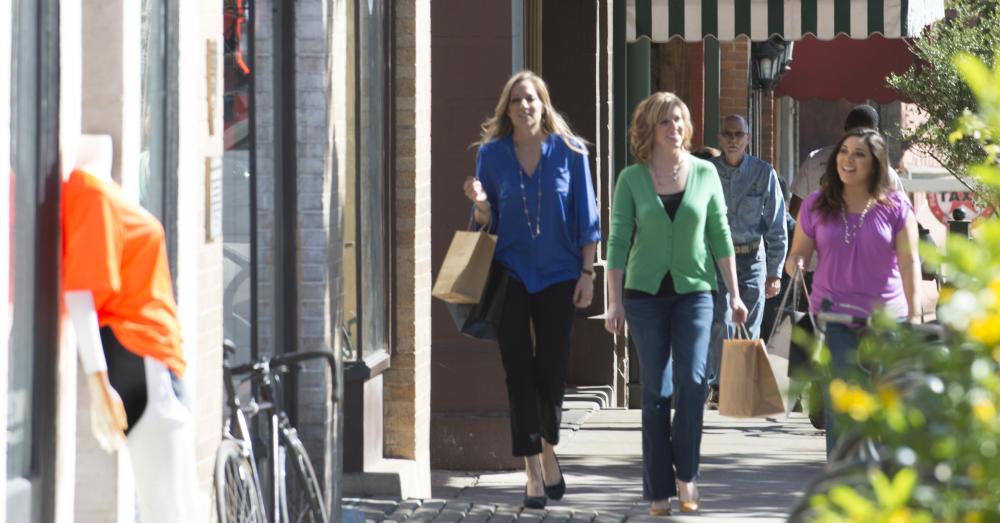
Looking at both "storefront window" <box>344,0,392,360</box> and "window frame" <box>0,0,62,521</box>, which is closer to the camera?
"window frame" <box>0,0,62,521</box>

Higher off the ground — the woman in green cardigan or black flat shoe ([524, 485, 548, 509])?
the woman in green cardigan

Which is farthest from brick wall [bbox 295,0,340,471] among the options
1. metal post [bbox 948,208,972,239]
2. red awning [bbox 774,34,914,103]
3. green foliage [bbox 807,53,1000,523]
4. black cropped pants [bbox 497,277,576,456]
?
red awning [bbox 774,34,914,103]

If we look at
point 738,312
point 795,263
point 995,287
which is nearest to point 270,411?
point 738,312

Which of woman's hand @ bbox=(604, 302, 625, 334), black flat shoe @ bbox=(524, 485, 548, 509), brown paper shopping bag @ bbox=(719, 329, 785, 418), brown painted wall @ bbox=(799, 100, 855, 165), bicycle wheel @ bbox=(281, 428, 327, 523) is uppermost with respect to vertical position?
brown painted wall @ bbox=(799, 100, 855, 165)

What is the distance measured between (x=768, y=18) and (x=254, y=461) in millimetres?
8112

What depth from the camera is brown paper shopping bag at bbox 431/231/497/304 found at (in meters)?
8.30

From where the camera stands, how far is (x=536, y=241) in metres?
8.42

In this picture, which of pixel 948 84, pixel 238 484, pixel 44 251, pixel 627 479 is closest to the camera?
pixel 44 251

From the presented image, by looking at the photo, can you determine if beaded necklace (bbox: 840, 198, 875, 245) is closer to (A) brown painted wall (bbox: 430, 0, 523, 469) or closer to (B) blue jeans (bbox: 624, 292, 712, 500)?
(B) blue jeans (bbox: 624, 292, 712, 500)

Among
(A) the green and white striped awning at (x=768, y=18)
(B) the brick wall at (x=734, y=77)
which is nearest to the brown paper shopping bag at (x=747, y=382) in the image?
(A) the green and white striped awning at (x=768, y=18)

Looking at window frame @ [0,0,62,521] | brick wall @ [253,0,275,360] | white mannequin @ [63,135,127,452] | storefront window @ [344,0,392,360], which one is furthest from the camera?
storefront window @ [344,0,392,360]

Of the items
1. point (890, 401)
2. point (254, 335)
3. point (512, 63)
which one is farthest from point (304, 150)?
point (890, 401)

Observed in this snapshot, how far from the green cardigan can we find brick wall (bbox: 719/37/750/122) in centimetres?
1340

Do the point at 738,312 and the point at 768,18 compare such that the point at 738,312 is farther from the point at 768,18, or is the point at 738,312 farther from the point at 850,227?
the point at 768,18
